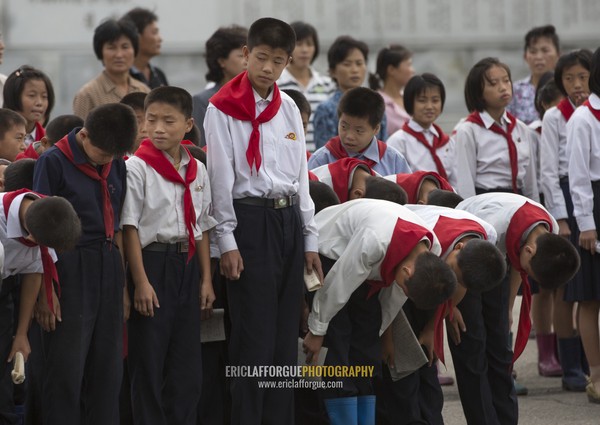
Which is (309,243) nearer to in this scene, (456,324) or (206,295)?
(206,295)

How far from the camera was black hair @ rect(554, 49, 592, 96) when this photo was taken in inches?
283

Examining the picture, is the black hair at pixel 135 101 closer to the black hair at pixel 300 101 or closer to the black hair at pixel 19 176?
the black hair at pixel 300 101

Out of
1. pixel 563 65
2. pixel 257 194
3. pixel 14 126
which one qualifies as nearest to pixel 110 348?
pixel 257 194

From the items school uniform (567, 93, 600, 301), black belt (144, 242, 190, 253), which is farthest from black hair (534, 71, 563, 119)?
black belt (144, 242, 190, 253)

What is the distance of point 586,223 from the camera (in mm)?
6621

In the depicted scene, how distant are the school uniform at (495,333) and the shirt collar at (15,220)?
2.03 metres

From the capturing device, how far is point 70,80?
9852mm

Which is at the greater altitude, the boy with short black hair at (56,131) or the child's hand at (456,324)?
the boy with short black hair at (56,131)

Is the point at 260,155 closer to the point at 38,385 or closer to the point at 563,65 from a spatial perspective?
the point at 38,385

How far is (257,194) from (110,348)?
0.90 meters

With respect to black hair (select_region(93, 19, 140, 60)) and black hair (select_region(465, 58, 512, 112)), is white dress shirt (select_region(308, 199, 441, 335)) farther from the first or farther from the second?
black hair (select_region(93, 19, 140, 60))

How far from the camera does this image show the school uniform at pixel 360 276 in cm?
518

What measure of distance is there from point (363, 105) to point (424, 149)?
3.79 ft

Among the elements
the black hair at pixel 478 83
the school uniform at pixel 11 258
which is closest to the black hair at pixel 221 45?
the black hair at pixel 478 83
